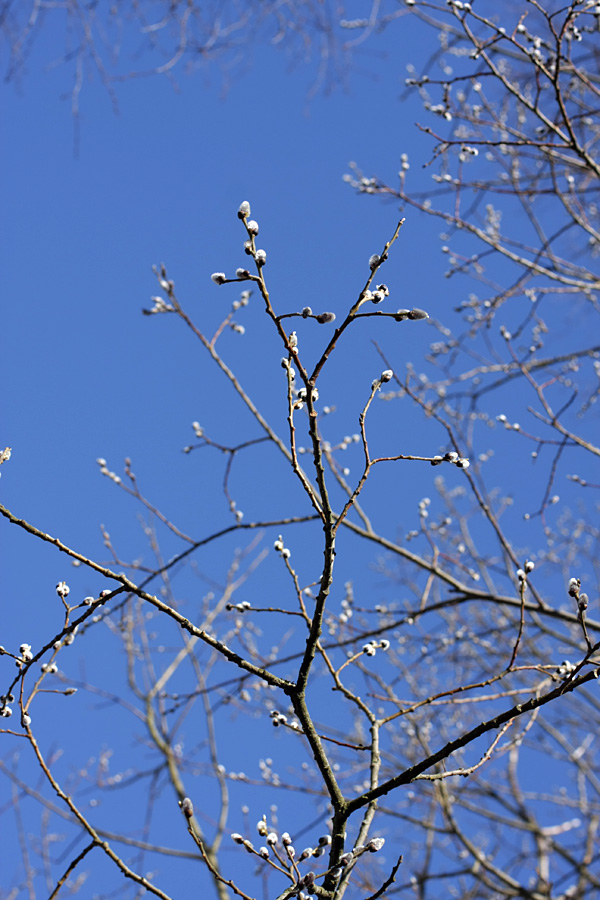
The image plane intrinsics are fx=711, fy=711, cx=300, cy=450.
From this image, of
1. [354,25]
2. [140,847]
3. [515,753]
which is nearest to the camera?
[354,25]

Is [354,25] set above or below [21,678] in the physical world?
above

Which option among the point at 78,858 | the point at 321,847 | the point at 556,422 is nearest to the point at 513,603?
the point at 556,422

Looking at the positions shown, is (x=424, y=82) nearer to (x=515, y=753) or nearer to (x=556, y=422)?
(x=556, y=422)

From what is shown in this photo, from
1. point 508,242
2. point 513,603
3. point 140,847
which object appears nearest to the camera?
point 513,603

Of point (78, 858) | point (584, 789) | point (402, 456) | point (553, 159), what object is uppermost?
point (553, 159)

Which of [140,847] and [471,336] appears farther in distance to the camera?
[140,847]

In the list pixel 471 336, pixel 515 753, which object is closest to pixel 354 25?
pixel 471 336

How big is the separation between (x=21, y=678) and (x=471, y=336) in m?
3.56

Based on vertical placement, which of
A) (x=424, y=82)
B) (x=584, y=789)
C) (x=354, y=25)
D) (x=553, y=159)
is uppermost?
(x=354, y=25)

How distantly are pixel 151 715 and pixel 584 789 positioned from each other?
4.19 metres

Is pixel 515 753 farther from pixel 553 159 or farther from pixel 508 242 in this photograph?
pixel 553 159

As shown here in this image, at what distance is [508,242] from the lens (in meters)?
3.89

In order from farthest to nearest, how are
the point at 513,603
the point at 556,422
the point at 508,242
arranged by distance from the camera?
the point at 508,242, the point at 556,422, the point at 513,603

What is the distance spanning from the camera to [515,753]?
21.9 feet
